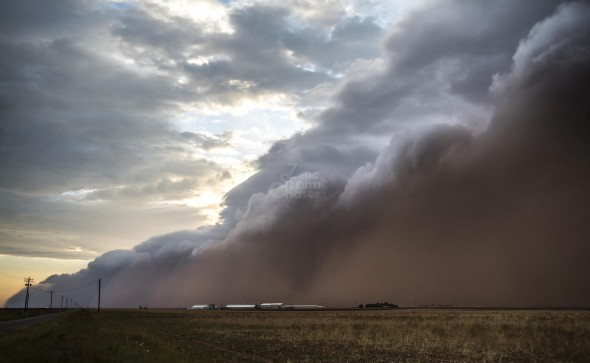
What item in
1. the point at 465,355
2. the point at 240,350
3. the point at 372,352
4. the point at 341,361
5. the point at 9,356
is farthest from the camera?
the point at 240,350

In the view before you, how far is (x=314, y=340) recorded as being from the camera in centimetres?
4112

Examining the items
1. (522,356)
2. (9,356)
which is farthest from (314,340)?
(9,356)

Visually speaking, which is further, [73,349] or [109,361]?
[73,349]

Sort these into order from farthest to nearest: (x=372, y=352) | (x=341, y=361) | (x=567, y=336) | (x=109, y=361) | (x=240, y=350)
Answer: (x=567, y=336) → (x=240, y=350) → (x=372, y=352) → (x=341, y=361) → (x=109, y=361)

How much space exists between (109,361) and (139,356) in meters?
2.94

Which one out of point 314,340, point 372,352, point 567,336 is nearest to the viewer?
point 372,352

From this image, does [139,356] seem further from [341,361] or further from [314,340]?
[314,340]

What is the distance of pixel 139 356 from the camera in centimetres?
2625

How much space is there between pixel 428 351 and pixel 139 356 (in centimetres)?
1916

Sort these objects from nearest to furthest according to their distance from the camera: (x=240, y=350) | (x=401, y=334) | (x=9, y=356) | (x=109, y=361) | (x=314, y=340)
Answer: (x=109, y=361) → (x=9, y=356) → (x=240, y=350) → (x=314, y=340) → (x=401, y=334)

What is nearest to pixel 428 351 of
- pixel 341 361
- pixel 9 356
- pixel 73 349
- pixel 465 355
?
pixel 465 355

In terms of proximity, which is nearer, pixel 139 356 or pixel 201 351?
pixel 139 356

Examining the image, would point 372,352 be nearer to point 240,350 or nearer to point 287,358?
point 287,358

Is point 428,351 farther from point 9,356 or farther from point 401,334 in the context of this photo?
point 9,356
